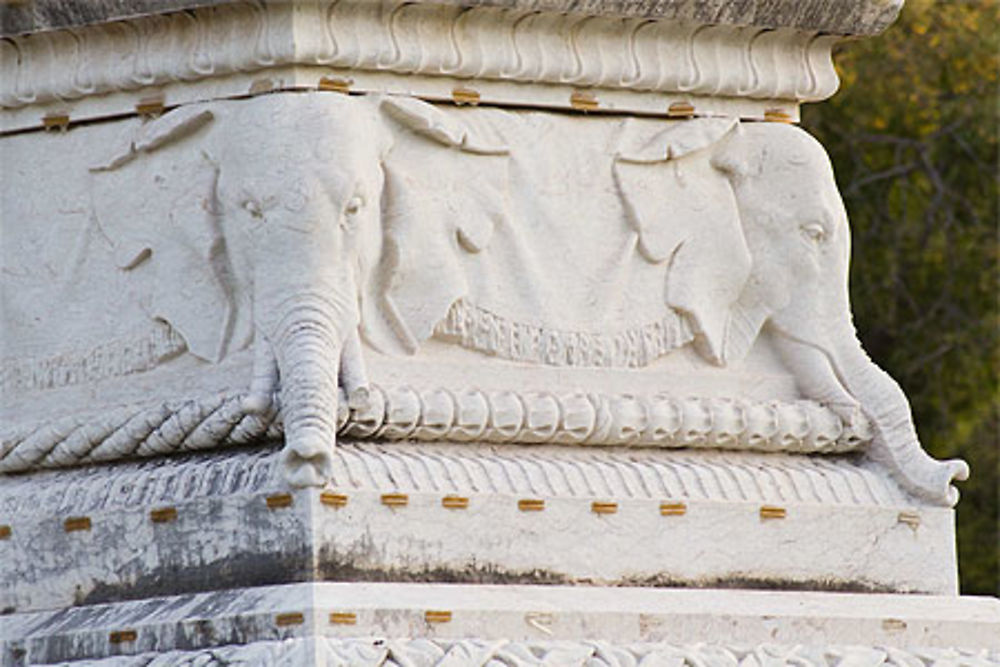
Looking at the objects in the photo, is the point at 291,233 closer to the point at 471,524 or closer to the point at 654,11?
the point at 471,524

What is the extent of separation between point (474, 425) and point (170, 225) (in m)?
0.98

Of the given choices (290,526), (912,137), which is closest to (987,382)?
(912,137)

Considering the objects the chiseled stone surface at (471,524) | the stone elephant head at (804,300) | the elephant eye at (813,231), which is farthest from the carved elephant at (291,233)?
the elephant eye at (813,231)

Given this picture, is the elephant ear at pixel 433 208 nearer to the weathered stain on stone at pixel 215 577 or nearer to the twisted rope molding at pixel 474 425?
the twisted rope molding at pixel 474 425

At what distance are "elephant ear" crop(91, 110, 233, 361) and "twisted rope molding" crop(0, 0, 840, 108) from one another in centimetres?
19

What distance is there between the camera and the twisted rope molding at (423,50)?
932 centimetres

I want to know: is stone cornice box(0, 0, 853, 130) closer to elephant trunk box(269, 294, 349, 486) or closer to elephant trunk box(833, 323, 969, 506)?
elephant trunk box(269, 294, 349, 486)

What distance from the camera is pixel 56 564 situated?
377 inches

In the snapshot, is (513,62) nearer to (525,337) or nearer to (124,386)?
(525,337)

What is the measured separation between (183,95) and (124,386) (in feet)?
2.65

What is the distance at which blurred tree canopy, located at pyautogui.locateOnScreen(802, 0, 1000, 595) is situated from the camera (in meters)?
21.3

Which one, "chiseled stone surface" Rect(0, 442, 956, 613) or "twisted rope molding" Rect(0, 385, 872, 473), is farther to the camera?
"twisted rope molding" Rect(0, 385, 872, 473)

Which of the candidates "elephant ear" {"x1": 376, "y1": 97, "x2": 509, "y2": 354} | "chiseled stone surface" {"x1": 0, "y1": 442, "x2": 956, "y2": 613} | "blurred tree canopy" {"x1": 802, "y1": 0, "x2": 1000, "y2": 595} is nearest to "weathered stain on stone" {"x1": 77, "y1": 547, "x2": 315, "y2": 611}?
"chiseled stone surface" {"x1": 0, "y1": 442, "x2": 956, "y2": 613}

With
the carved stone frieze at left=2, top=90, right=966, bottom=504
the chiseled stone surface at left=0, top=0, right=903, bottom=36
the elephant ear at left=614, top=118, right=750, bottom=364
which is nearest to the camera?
the carved stone frieze at left=2, top=90, right=966, bottom=504
